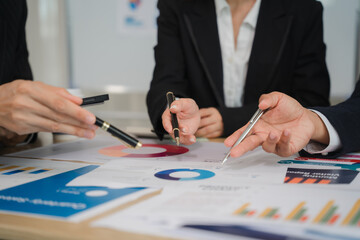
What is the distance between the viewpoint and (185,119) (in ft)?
3.14

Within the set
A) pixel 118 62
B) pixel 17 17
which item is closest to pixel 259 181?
pixel 17 17

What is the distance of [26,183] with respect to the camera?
0.62 metres

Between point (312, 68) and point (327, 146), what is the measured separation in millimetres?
621

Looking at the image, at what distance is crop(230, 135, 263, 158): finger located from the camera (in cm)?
70

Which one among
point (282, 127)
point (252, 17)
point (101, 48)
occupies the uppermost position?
point (252, 17)

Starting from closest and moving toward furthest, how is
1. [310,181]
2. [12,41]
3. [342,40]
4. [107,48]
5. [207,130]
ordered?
1. [310,181]
2. [207,130]
3. [12,41]
4. [342,40]
5. [107,48]

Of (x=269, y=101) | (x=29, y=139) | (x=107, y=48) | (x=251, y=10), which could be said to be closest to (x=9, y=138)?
(x=29, y=139)

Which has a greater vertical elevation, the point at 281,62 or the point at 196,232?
the point at 281,62

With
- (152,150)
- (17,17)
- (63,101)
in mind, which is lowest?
Answer: (152,150)

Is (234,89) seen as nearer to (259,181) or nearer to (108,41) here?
(259,181)

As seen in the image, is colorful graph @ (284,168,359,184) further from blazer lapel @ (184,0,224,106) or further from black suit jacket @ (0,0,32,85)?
black suit jacket @ (0,0,32,85)

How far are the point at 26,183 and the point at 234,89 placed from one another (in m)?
1.02

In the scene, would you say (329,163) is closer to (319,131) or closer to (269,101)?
(319,131)

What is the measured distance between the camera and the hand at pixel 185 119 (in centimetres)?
85
